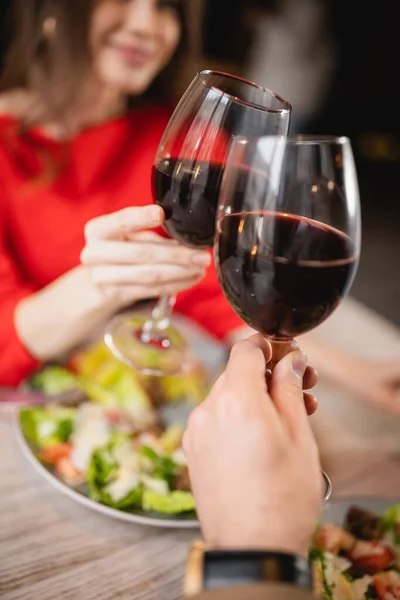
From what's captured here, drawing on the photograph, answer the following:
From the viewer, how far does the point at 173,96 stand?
1632mm

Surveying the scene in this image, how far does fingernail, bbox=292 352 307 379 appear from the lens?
512 millimetres

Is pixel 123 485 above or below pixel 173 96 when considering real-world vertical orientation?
below

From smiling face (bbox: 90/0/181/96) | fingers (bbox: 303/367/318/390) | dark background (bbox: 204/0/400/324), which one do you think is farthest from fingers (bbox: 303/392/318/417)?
dark background (bbox: 204/0/400/324)

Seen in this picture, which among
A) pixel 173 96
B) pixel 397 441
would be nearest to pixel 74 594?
pixel 397 441

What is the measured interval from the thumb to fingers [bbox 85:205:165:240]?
28cm

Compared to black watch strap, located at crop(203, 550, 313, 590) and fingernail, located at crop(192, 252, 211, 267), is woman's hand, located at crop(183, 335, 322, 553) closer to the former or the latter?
→ black watch strap, located at crop(203, 550, 313, 590)

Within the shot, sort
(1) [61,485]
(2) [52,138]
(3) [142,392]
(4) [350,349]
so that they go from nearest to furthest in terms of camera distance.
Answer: (1) [61,485] → (3) [142,392] → (4) [350,349] → (2) [52,138]

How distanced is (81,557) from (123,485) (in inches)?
3.9

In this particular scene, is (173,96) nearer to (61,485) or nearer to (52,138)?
(52,138)

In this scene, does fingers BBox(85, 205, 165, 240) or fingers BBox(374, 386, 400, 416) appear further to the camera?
fingers BBox(374, 386, 400, 416)

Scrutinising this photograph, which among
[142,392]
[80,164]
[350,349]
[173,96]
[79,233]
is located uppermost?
[173,96]

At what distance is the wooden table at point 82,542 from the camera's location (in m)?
0.61

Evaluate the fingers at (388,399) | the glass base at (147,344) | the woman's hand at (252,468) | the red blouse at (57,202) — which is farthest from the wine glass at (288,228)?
the red blouse at (57,202)

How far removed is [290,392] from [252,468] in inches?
3.2
